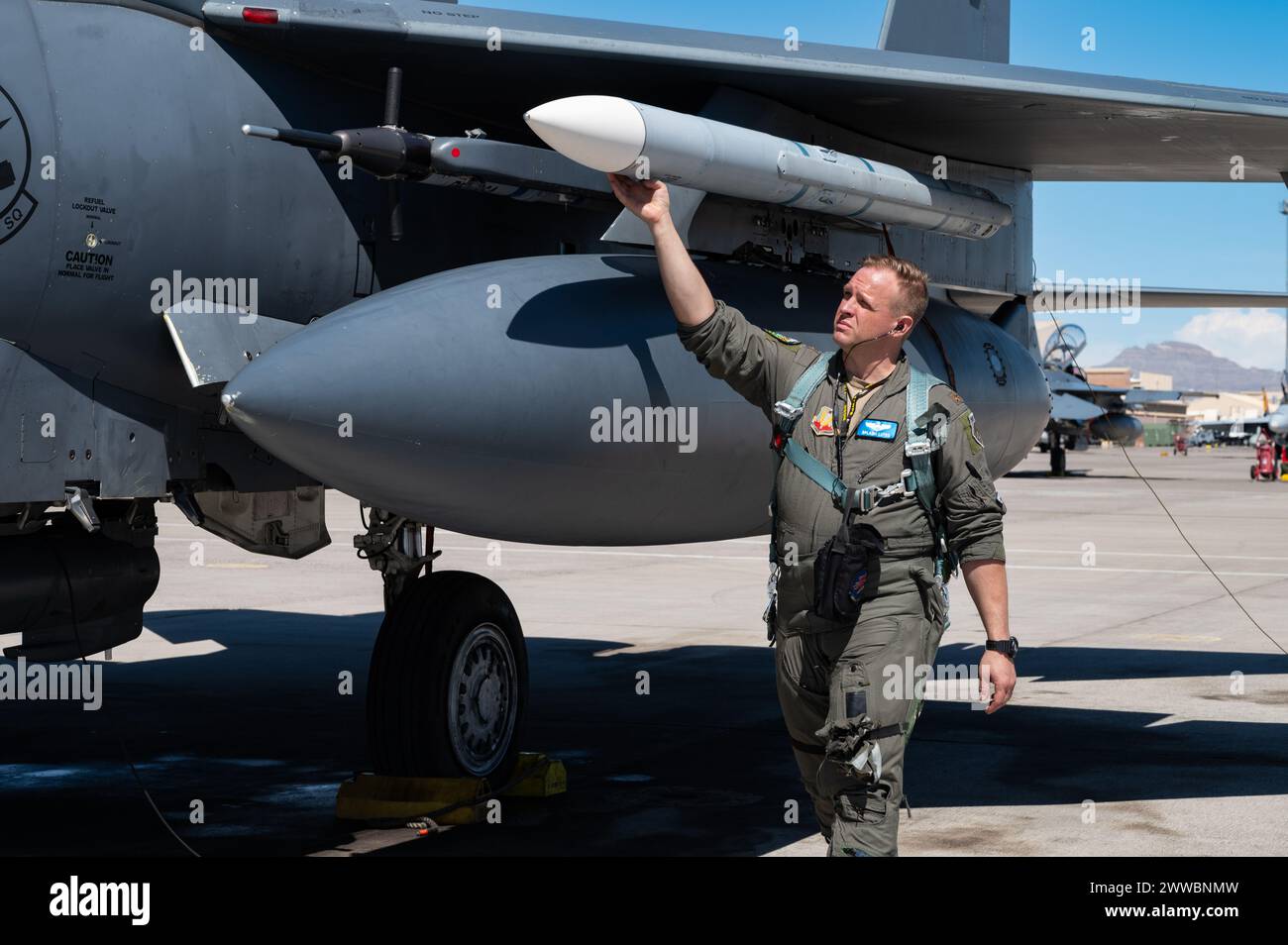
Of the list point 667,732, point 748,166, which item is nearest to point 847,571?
point 748,166

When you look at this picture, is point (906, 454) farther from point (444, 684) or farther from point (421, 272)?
point (421, 272)

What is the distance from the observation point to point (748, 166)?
6055 mm

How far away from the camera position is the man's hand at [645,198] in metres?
4.88

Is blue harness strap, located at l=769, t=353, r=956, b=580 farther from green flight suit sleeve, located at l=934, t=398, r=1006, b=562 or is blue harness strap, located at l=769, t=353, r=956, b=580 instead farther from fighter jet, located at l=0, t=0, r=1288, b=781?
fighter jet, located at l=0, t=0, r=1288, b=781

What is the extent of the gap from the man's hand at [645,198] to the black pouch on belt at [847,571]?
1173mm

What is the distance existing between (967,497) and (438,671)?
3224 mm

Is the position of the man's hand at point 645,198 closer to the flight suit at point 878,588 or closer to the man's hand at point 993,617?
the flight suit at point 878,588

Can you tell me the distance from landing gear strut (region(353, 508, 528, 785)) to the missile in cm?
239

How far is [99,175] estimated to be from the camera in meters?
5.84

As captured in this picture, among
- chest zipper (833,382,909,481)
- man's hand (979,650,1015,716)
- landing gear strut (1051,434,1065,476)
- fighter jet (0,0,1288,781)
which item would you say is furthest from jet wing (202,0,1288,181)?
landing gear strut (1051,434,1065,476)

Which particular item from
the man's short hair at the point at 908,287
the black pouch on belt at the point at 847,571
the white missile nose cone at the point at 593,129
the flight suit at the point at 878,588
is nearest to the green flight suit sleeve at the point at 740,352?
the flight suit at the point at 878,588

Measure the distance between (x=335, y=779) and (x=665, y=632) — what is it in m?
6.03

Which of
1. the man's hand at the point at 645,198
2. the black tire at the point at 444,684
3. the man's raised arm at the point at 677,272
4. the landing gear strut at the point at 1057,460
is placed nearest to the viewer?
the man's raised arm at the point at 677,272

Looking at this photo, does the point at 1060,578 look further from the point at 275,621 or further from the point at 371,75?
the point at 371,75
